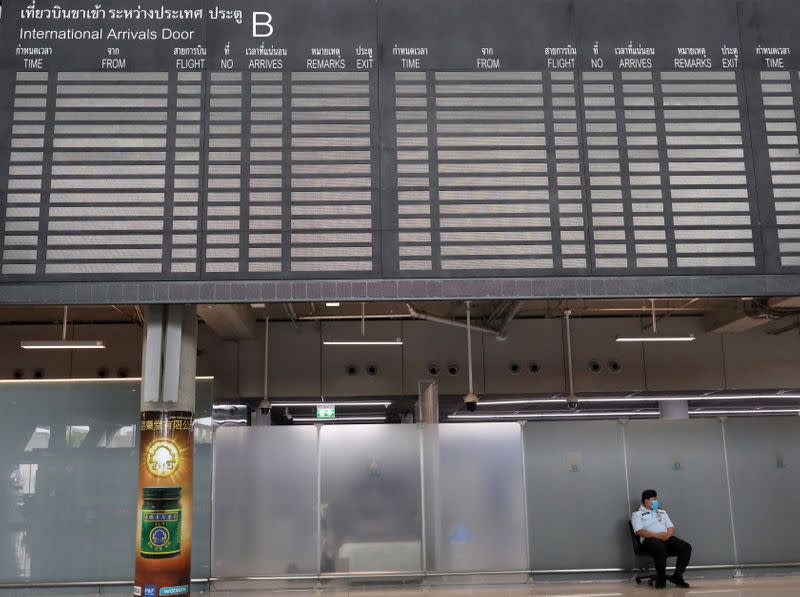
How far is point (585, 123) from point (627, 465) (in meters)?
5.22

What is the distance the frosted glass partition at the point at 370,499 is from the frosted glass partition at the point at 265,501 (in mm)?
174

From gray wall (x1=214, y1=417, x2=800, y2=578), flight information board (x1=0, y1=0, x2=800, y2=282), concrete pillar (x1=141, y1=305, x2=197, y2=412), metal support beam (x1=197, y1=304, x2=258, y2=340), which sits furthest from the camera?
metal support beam (x1=197, y1=304, x2=258, y2=340)

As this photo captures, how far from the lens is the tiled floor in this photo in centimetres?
809

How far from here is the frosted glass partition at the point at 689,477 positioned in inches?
371

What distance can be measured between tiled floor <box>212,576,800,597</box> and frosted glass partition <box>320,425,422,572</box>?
1.31ft

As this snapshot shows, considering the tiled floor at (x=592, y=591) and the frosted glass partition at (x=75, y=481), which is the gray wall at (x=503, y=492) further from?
the frosted glass partition at (x=75, y=481)

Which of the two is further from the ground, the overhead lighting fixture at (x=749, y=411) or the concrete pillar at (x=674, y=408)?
the overhead lighting fixture at (x=749, y=411)

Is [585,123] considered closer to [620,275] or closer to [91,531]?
[620,275]

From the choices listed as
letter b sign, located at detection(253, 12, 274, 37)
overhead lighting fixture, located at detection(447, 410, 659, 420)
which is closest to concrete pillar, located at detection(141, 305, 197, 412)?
letter b sign, located at detection(253, 12, 274, 37)

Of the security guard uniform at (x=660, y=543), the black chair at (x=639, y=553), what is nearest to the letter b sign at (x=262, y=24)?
the security guard uniform at (x=660, y=543)

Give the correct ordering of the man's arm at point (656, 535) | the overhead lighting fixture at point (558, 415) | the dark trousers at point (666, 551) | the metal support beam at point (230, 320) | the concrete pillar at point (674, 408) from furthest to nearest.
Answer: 1. the overhead lighting fixture at point (558, 415)
2. the concrete pillar at point (674, 408)
3. the metal support beam at point (230, 320)
4. the man's arm at point (656, 535)
5. the dark trousers at point (666, 551)

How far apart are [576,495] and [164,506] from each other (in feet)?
17.4

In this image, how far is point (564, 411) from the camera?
18.1 metres

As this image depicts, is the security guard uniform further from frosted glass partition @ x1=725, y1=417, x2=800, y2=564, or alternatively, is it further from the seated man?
frosted glass partition @ x1=725, y1=417, x2=800, y2=564
